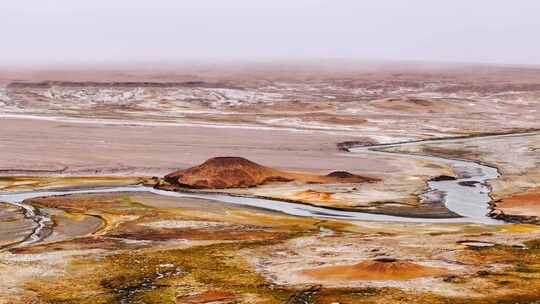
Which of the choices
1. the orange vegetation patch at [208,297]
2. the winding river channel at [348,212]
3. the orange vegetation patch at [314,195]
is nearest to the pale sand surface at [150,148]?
the winding river channel at [348,212]

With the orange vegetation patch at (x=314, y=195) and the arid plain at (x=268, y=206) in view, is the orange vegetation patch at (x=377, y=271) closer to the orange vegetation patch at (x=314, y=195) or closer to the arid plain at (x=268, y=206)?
the arid plain at (x=268, y=206)

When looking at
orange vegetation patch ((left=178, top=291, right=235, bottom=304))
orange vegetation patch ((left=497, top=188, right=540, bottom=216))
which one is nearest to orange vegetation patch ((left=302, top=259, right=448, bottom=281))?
orange vegetation patch ((left=178, top=291, right=235, bottom=304))

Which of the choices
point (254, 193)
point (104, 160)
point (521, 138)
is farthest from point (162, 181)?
point (521, 138)

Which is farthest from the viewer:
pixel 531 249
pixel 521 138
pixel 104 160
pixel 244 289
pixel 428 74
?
pixel 428 74

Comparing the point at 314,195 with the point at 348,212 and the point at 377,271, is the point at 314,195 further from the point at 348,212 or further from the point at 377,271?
the point at 377,271

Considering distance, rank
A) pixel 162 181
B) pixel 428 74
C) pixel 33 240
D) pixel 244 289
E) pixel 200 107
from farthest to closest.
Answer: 1. pixel 428 74
2. pixel 200 107
3. pixel 162 181
4. pixel 33 240
5. pixel 244 289

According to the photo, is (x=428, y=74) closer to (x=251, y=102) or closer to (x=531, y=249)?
(x=251, y=102)

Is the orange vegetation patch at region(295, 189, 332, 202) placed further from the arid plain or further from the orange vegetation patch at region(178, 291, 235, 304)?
the orange vegetation patch at region(178, 291, 235, 304)

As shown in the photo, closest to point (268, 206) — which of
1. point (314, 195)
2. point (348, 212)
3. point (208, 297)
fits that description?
point (314, 195)
